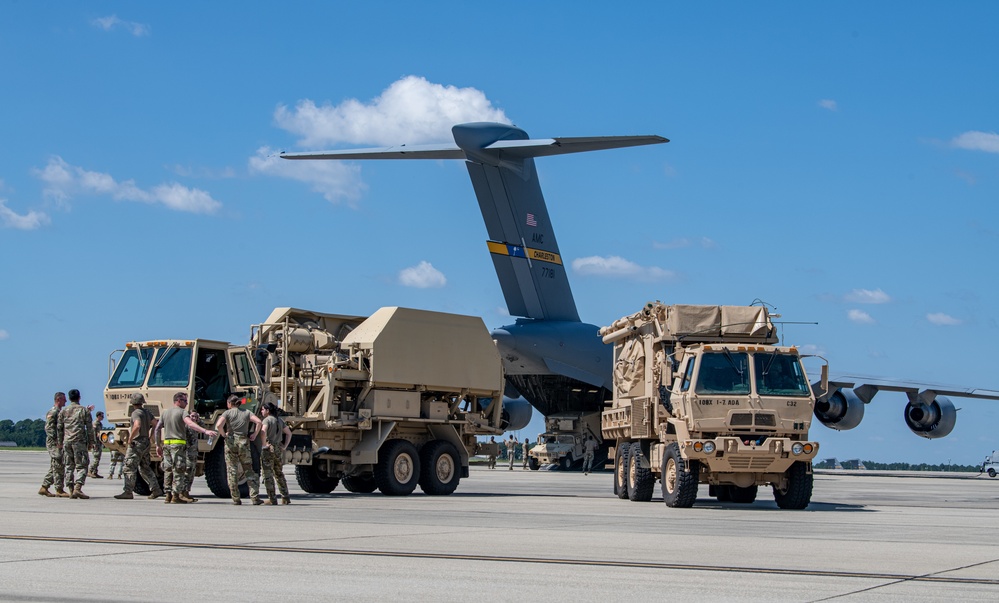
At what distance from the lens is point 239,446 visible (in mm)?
16719

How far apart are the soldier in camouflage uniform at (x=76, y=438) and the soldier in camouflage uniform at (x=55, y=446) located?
0.10 m

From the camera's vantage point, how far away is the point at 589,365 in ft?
124

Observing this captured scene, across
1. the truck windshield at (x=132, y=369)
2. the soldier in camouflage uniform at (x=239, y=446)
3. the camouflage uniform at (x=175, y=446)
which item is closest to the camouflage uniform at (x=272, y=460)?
the soldier in camouflage uniform at (x=239, y=446)

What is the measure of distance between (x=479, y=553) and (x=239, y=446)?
768 centimetres

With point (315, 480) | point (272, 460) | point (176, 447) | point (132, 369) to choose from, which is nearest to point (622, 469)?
point (315, 480)

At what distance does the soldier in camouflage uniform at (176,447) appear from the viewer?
17.2 meters

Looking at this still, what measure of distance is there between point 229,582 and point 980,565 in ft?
18.9

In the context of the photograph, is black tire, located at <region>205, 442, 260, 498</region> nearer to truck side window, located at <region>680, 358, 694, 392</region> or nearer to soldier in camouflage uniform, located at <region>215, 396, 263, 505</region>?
soldier in camouflage uniform, located at <region>215, 396, 263, 505</region>

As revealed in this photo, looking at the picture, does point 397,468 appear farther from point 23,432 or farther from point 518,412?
point 23,432

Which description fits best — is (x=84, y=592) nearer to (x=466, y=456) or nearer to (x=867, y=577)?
(x=867, y=577)

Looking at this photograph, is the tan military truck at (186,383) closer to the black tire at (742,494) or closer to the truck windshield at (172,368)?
the truck windshield at (172,368)

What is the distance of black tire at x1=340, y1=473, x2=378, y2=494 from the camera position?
72.7 feet

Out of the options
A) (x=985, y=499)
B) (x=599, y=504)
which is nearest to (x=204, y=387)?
(x=599, y=504)

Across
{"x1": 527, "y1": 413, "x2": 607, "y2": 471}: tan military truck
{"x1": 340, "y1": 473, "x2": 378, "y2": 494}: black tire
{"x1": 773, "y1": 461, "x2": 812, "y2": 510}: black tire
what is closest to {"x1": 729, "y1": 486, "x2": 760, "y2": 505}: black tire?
{"x1": 773, "y1": 461, "x2": 812, "y2": 510}: black tire
